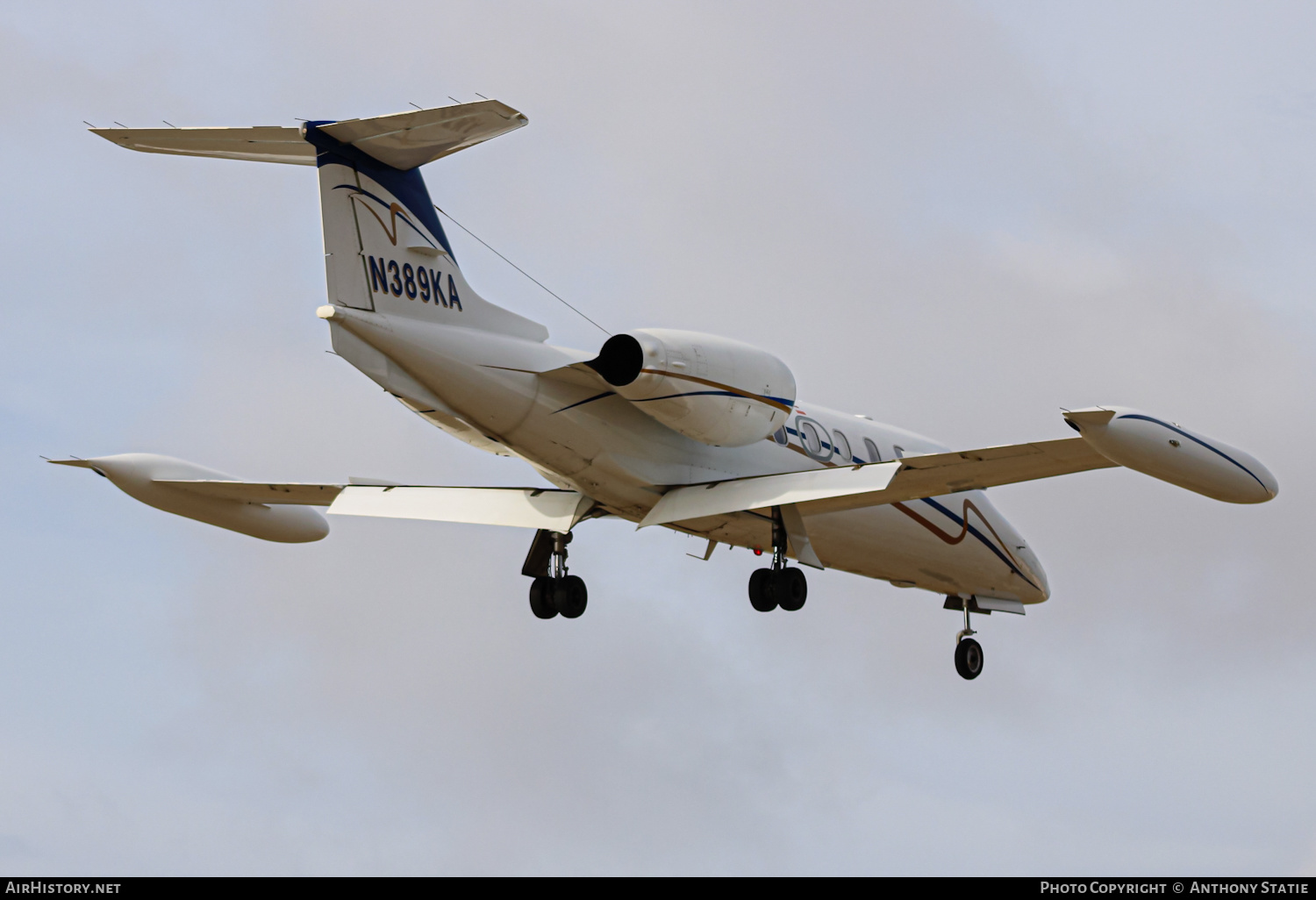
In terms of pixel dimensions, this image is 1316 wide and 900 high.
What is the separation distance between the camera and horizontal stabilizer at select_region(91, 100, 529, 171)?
18516 millimetres

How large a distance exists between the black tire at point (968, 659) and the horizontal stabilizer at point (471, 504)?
8396 mm

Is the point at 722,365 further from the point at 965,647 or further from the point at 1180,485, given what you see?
the point at 965,647

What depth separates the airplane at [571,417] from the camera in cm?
1945

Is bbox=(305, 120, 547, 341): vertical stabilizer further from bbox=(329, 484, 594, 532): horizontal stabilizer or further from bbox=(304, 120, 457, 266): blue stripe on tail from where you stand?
bbox=(329, 484, 594, 532): horizontal stabilizer

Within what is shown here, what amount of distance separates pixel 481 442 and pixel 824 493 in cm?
435

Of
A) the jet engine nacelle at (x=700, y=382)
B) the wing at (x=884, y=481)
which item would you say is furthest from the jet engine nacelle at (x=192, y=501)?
the jet engine nacelle at (x=700, y=382)

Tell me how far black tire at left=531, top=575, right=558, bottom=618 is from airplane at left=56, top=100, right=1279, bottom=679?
0.09 ft

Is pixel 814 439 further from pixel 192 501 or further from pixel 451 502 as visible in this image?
pixel 192 501

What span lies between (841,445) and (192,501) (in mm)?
9428

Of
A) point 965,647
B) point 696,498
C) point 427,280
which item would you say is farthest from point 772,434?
point 965,647

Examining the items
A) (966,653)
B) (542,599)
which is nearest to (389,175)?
(542,599)

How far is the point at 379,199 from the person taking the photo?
2025 centimetres

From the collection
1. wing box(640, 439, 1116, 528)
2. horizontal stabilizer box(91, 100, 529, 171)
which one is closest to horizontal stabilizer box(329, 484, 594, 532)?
wing box(640, 439, 1116, 528)

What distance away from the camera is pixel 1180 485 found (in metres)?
18.7
